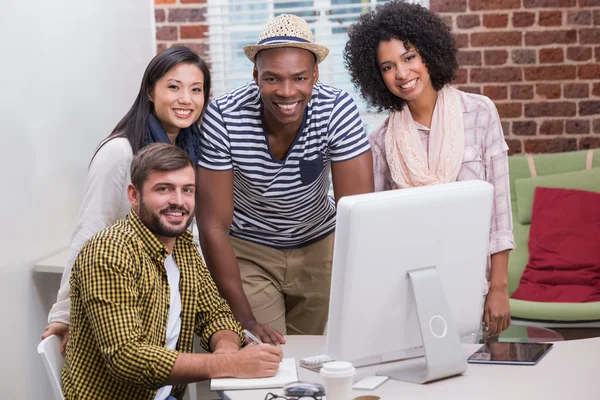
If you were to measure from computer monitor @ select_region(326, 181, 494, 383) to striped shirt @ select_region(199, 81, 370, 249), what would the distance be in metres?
0.62

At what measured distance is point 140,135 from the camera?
2314 millimetres

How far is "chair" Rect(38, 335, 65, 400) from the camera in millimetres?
1900

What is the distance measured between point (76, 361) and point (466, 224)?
3.14 ft

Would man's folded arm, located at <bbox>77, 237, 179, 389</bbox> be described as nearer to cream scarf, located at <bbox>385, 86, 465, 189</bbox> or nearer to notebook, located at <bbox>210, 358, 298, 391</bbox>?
notebook, located at <bbox>210, 358, 298, 391</bbox>

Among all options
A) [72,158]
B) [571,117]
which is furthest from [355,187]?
[571,117]

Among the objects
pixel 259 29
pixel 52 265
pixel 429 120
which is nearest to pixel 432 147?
pixel 429 120

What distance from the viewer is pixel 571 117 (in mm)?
4207

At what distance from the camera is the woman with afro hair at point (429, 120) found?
2.29m

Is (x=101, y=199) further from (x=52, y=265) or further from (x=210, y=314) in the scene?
(x=52, y=265)

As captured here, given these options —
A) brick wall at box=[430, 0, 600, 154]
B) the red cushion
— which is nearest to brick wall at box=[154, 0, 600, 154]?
brick wall at box=[430, 0, 600, 154]

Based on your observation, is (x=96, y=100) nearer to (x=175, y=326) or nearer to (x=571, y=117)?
(x=175, y=326)

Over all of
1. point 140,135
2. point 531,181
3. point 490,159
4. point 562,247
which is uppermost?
point 140,135

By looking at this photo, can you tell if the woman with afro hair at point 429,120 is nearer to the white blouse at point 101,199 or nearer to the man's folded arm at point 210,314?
the man's folded arm at point 210,314

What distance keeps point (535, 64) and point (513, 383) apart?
9.07 feet
